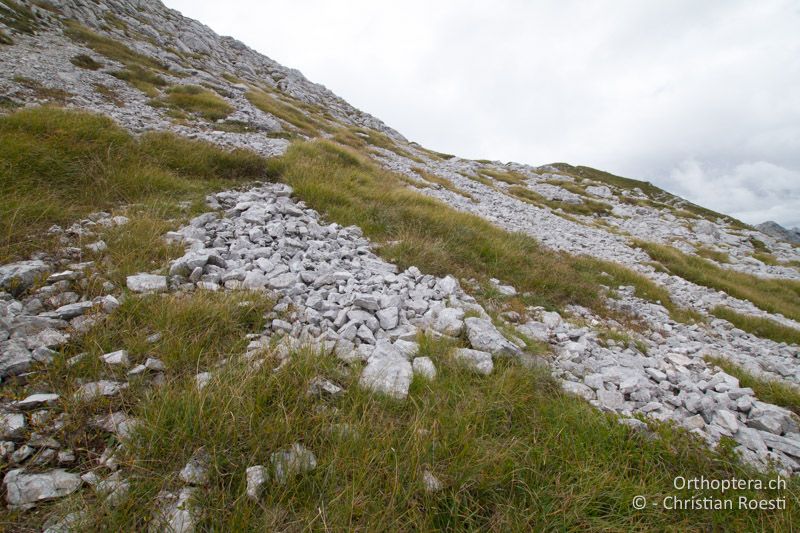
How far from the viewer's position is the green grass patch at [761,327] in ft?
29.1

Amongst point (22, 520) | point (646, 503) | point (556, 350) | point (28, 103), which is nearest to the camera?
point (22, 520)

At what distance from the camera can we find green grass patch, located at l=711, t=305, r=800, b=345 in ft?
29.1

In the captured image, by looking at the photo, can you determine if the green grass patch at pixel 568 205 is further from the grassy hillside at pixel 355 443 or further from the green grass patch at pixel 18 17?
the green grass patch at pixel 18 17

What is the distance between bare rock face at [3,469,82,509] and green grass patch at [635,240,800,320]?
18885 mm

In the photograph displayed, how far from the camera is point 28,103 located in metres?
10.4

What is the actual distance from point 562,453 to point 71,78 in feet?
81.0

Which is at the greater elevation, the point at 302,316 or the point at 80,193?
the point at 302,316

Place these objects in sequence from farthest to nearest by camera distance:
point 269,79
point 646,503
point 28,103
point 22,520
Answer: point 269,79
point 28,103
point 646,503
point 22,520

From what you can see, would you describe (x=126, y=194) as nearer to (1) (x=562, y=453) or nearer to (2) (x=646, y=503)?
(1) (x=562, y=453)

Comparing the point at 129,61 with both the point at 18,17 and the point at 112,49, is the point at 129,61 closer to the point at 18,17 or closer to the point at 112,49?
the point at 112,49

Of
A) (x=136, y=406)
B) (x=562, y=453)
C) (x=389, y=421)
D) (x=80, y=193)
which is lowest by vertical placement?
(x=80, y=193)

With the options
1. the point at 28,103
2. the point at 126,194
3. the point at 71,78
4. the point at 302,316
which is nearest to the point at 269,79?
the point at 71,78

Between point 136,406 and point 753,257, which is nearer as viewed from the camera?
point 136,406

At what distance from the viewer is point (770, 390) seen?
438cm
